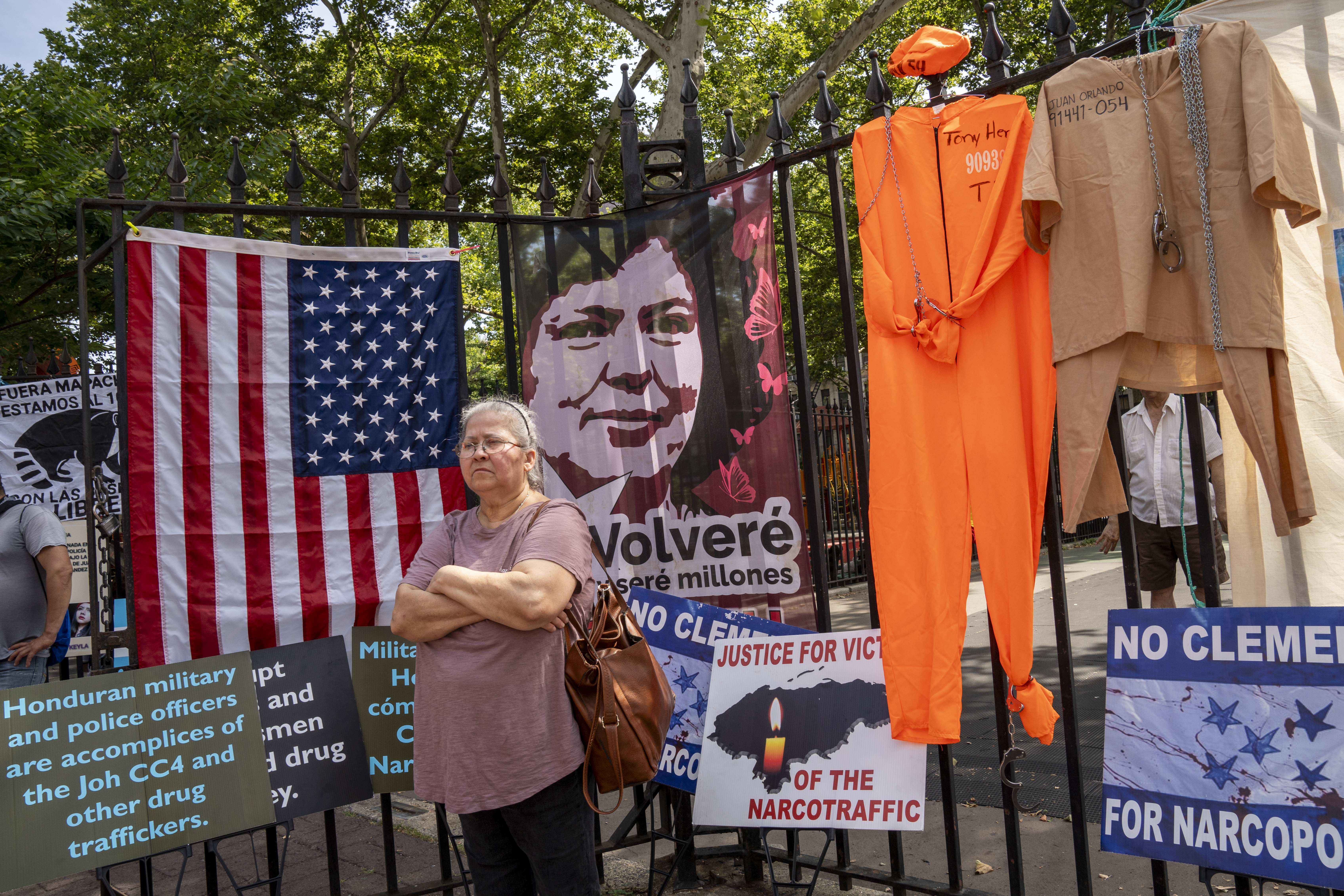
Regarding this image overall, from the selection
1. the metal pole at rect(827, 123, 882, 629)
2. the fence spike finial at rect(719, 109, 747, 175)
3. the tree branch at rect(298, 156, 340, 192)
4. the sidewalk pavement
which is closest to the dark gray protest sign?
the sidewalk pavement

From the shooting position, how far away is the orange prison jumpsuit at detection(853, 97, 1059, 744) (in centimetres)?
280

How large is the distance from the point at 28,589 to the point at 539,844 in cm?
316

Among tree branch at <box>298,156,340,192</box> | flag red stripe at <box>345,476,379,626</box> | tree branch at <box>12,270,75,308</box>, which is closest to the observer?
flag red stripe at <box>345,476,379,626</box>

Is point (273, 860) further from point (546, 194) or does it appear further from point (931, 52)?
point (931, 52)

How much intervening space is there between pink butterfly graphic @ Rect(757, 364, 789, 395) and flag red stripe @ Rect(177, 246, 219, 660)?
2282 millimetres

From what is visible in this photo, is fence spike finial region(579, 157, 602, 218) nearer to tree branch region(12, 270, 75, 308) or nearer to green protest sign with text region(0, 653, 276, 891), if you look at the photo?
green protest sign with text region(0, 653, 276, 891)

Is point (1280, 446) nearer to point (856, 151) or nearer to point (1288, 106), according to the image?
point (1288, 106)

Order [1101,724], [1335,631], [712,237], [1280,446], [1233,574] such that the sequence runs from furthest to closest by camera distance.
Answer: [1101,724], [712,237], [1233,574], [1280,446], [1335,631]

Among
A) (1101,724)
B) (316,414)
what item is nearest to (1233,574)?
(1101,724)

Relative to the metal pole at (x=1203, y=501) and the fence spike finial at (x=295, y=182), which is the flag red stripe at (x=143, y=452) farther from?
the metal pole at (x=1203, y=501)

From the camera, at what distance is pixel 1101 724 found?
5332 mm

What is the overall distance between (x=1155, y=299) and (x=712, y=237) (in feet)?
5.91

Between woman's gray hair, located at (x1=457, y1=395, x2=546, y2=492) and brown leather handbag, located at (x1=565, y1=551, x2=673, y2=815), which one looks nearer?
brown leather handbag, located at (x1=565, y1=551, x2=673, y2=815)

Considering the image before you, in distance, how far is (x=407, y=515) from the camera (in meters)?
4.01
